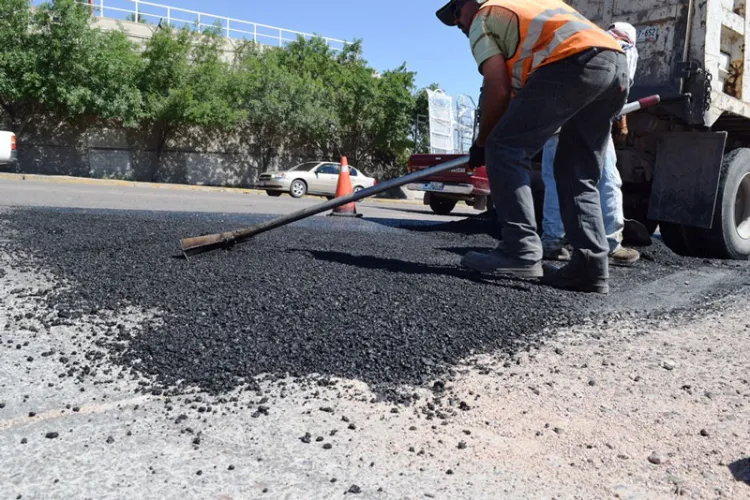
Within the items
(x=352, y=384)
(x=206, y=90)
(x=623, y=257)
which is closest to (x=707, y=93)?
(x=623, y=257)

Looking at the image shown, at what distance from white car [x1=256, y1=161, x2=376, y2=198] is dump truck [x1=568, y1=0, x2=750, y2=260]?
14.9 meters

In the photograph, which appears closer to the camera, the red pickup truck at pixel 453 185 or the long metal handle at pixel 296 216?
the long metal handle at pixel 296 216

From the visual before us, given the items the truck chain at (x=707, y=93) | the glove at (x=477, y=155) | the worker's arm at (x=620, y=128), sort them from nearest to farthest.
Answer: the glove at (x=477, y=155) < the worker's arm at (x=620, y=128) < the truck chain at (x=707, y=93)

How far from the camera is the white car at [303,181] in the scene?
20531mm

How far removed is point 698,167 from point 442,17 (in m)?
2.86

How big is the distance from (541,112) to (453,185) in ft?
25.4

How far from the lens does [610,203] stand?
15.4ft

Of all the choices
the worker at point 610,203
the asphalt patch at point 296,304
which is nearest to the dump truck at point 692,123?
the worker at point 610,203

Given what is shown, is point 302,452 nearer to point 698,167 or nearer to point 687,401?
point 687,401

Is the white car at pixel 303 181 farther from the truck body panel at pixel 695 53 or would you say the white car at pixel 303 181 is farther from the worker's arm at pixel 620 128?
the worker's arm at pixel 620 128

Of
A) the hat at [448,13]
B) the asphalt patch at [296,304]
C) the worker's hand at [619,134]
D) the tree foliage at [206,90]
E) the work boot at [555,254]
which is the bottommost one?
the asphalt patch at [296,304]

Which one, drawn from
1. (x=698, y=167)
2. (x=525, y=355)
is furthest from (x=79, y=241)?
(x=698, y=167)

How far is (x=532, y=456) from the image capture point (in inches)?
69.2

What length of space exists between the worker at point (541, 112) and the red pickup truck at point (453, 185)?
6.29 meters
